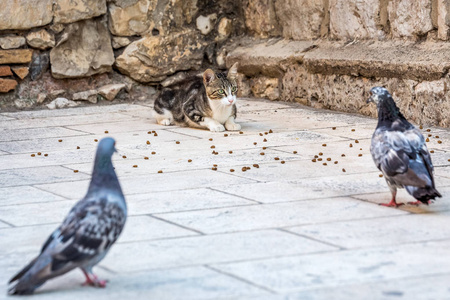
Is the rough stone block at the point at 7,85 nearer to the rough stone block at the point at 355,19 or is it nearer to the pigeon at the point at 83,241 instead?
the rough stone block at the point at 355,19

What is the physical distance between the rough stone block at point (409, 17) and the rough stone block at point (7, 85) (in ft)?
14.9

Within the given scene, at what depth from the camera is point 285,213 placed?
14.5 feet

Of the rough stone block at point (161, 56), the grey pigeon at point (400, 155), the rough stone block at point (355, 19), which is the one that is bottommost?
the grey pigeon at point (400, 155)

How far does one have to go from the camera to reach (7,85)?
9477 mm

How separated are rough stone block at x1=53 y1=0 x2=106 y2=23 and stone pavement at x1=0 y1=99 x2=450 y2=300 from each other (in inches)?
94.0

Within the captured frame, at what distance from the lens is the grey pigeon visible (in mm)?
4227

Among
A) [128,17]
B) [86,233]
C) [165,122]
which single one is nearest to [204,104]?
[165,122]

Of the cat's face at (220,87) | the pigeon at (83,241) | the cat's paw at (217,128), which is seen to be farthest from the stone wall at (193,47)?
the pigeon at (83,241)

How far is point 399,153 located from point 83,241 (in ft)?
6.51

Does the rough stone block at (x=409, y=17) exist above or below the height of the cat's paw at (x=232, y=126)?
above

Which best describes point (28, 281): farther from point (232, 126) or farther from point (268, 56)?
point (268, 56)

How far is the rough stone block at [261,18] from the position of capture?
391 inches

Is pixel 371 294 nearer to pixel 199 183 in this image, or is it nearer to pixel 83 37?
pixel 199 183

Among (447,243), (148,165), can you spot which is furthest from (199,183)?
(447,243)
